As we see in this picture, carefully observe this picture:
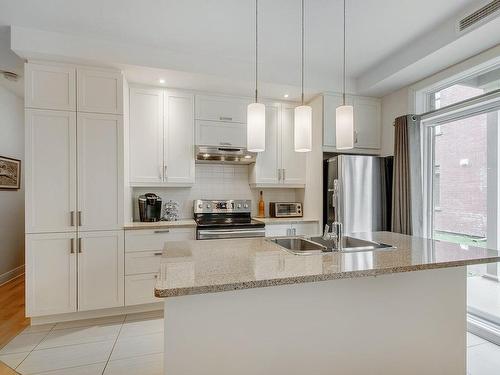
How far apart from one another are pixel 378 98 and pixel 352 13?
1.67m

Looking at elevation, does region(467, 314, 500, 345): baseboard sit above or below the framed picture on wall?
below

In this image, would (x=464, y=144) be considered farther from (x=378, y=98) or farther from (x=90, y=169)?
(x=90, y=169)

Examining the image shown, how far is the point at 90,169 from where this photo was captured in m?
2.74

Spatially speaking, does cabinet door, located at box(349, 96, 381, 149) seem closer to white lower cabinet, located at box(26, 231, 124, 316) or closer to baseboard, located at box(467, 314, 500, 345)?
baseboard, located at box(467, 314, 500, 345)

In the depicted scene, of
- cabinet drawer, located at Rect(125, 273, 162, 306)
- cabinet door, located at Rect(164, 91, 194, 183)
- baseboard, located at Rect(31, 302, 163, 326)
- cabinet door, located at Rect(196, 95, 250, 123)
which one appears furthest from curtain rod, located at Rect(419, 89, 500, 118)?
baseboard, located at Rect(31, 302, 163, 326)

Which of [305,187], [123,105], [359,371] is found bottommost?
[359,371]

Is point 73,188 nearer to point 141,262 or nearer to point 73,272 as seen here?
point 73,272

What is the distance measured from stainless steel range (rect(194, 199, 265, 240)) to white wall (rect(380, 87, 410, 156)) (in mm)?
1863

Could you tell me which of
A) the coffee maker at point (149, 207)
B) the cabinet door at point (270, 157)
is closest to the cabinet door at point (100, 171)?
the coffee maker at point (149, 207)

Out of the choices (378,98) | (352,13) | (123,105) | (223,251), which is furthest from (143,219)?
(378,98)

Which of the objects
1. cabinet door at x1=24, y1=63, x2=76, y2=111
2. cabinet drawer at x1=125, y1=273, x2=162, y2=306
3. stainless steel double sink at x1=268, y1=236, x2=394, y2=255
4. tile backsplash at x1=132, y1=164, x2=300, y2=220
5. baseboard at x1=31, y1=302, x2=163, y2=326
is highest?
cabinet door at x1=24, y1=63, x2=76, y2=111

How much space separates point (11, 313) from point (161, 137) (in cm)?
242

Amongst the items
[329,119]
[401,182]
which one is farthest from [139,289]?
[401,182]

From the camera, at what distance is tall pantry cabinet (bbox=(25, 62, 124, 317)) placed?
2594 mm
